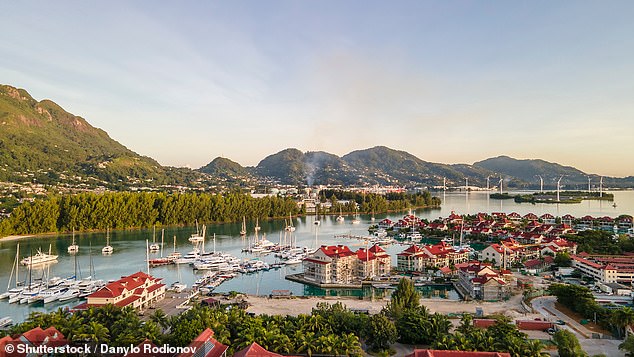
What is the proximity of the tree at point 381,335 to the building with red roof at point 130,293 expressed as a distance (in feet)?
26.0

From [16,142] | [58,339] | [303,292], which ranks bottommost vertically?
[303,292]

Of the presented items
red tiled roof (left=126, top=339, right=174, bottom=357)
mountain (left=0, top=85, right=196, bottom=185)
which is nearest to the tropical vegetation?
mountain (left=0, top=85, right=196, bottom=185)

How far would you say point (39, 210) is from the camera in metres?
30.4

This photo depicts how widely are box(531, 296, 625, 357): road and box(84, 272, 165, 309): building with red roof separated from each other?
13.4 m

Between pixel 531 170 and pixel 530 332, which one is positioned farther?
pixel 531 170

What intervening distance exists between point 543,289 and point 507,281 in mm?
1389

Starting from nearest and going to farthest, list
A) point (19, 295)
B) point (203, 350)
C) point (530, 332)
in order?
1. point (203, 350)
2. point (530, 332)
3. point (19, 295)

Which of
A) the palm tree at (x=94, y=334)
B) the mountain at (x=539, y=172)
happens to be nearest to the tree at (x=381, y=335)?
the palm tree at (x=94, y=334)

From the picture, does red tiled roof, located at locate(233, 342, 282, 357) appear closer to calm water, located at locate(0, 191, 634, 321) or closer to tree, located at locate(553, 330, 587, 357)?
tree, located at locate(553, 330, 587, 357)

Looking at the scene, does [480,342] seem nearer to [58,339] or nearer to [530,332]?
[530,332]

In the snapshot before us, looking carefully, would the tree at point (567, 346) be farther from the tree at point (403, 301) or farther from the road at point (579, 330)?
the tree at point (403, 301)

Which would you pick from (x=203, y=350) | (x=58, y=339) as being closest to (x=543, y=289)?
(x=203, y=350)

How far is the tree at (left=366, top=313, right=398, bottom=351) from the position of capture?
10.1m

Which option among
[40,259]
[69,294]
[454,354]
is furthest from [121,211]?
[454,354]
